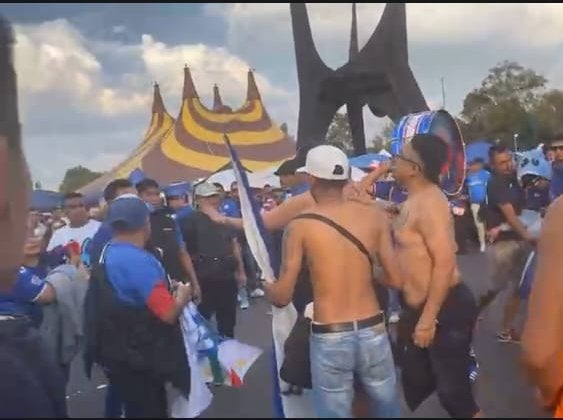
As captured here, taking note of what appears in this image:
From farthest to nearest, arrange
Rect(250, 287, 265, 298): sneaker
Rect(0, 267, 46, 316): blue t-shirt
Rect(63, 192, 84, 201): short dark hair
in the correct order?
Rect(250, 287, 265, 298): sneaker < Rect(63, 192, 84, 201): short dark hair < Rect(0, 267, 46, 316): blue t-shirt

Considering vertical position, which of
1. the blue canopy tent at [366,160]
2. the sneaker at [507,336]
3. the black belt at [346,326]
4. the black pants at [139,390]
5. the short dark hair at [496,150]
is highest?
the blue canopy tent at [366,160]

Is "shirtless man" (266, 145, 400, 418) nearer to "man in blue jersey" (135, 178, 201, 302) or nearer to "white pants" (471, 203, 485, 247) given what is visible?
"man in blue jersey" (135, 178, 201, 302)

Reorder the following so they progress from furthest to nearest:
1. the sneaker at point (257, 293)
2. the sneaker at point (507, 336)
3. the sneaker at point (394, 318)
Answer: the sneaker at point (507, 336) < the sneaker at point (257, 293) < the sneaker at point (394, 318)

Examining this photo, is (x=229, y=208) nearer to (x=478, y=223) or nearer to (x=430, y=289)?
(x=478, y=223)

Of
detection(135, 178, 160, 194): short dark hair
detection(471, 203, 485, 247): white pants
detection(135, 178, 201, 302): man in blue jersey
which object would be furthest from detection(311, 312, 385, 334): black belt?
detection(471, 203, 485, 247): white pants

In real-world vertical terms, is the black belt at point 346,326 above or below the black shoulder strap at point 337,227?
below

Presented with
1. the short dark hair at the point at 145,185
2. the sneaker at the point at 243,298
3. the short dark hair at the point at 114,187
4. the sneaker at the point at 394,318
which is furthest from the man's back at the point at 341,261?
the sneaker at the point at 243,298

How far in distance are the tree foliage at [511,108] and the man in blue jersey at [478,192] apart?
0.46 m

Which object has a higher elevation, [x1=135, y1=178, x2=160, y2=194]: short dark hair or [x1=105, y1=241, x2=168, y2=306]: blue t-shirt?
[x1=135, y1=178, x2=160, y2=194]: short dark hair

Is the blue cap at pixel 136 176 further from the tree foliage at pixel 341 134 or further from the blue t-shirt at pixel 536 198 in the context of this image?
A: the blue t-shirt at pixel 536 198

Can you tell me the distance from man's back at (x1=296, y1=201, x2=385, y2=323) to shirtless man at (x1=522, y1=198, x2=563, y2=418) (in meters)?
1.07

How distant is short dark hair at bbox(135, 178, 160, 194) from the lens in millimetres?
3254

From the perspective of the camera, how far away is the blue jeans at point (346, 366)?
248 centimetres

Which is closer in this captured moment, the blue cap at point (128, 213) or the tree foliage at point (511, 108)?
the tree foliage at point (511, 108)
